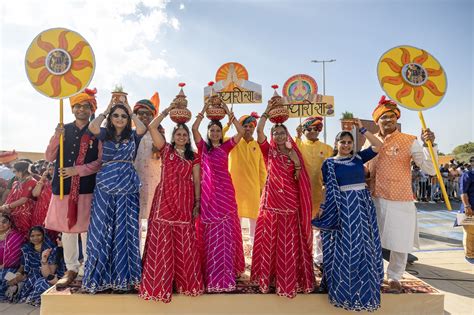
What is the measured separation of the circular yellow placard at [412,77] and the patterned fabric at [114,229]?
3.35 m

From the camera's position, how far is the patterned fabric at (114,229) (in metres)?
3.50

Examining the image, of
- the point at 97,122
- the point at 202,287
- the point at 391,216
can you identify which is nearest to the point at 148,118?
the point at 97,122

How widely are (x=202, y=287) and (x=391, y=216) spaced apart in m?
2.36

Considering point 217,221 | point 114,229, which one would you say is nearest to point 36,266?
point 114,229

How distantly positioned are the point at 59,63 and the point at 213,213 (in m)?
→ 2.59

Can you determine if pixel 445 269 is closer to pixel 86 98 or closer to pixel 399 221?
pixel 399 221

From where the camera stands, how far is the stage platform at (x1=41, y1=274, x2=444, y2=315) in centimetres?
352

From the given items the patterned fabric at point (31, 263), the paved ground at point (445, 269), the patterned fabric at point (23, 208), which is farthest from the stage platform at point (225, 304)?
the patterned fabric at point (23, 208)

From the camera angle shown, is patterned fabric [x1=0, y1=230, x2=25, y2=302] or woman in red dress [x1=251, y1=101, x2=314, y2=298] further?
patterned fabric [x1=0, y1=230, x2=25, y2=302]

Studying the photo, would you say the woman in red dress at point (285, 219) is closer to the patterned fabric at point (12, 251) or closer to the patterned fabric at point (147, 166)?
the patterned fabric at point (147, 166)

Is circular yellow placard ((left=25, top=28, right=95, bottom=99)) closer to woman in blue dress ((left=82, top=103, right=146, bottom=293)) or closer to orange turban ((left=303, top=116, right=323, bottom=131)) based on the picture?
woman in blue dress ((left=82, top=103, right=146, bottom=293))

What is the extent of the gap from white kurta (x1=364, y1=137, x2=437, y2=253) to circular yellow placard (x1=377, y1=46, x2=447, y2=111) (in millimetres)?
596

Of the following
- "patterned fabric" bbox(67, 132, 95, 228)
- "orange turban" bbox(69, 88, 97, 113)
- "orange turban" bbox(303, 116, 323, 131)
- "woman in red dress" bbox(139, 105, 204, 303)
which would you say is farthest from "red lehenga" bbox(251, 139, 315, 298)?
"orange turban" bbox(69, 88, 97, 113)

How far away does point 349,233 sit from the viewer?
3.47m
